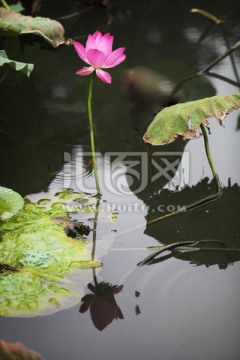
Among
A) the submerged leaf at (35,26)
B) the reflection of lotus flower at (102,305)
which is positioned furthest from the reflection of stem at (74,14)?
the reflection of lotus flower at (102,305)

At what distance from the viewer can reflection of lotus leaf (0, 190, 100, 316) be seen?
3.46ft

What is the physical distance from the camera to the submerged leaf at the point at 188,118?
125cm

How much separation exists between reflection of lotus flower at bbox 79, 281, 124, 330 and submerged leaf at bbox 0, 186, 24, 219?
0.82 ft

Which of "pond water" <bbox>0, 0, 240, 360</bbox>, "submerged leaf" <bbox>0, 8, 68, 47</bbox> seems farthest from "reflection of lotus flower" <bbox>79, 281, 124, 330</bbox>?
"submerged leaf" <bbox>0, 8, 68, 47</bbox>

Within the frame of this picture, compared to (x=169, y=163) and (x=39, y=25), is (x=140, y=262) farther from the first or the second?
(x=39, y=25)

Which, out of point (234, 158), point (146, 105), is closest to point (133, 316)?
point (234, 158)

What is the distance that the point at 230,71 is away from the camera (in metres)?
2.01

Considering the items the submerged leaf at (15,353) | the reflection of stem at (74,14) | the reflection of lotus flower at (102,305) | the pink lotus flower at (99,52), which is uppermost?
the reflection of stem at (74,14)

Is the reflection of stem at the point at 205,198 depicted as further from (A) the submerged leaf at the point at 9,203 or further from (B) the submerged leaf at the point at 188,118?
(A) the submerged leaf at the point at 9,203

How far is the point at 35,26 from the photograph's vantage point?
176cm

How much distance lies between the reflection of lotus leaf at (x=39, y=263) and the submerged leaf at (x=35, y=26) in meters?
0.64

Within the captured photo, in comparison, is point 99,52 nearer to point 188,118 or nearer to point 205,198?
point 188,118

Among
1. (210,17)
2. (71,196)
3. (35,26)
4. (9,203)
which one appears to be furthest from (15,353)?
(210,17)

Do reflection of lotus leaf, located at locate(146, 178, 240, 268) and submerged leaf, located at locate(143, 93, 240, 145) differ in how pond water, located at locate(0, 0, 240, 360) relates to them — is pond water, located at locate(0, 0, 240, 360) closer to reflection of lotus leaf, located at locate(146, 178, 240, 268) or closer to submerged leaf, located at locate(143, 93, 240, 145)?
reflection of lotus leaf, located at locate(146, 178, 240, 268)
